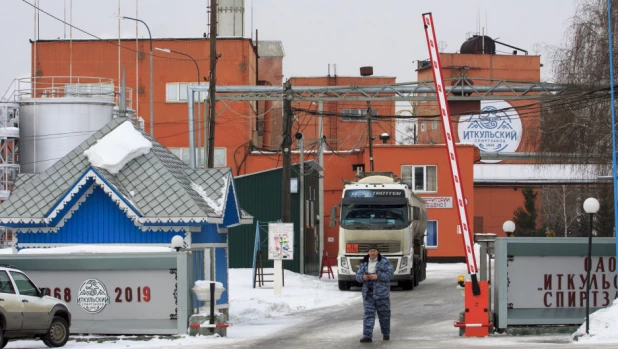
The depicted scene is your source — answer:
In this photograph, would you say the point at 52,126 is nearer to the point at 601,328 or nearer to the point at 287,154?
the point at 287,154

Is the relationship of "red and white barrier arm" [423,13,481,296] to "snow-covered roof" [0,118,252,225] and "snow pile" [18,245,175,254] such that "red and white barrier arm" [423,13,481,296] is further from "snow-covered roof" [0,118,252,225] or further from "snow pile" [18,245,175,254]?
"snow pile" [18,245,175,254]

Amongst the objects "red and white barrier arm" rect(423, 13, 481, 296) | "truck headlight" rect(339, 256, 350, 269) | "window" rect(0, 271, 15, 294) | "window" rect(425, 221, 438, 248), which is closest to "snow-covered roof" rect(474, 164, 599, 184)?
"window" rect(425, 221, 438, 248)

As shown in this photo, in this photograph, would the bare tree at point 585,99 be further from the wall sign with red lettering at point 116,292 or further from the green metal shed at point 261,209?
the wall sign with red lettering at point 116,292

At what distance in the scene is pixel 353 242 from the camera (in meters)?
36.0

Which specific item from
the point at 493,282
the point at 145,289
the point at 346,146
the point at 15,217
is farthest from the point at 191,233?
the point at 346,146

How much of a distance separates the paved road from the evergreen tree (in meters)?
32.8

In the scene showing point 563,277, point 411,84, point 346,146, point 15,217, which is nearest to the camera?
point 563,277

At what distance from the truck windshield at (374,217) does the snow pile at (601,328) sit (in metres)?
16.3

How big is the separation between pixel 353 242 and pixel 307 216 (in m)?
11.8

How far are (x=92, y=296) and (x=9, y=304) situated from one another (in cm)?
322

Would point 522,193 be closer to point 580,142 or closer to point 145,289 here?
point 580,142

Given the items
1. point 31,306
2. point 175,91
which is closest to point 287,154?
point 31,306

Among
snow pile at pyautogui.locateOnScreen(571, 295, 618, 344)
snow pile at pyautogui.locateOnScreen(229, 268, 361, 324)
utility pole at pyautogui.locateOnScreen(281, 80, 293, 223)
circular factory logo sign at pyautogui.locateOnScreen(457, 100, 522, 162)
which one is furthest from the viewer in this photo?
circular factory logo sign at pyautogui.locateOnScreen(457, 100, 522, 162)

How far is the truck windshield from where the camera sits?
35938 mm
